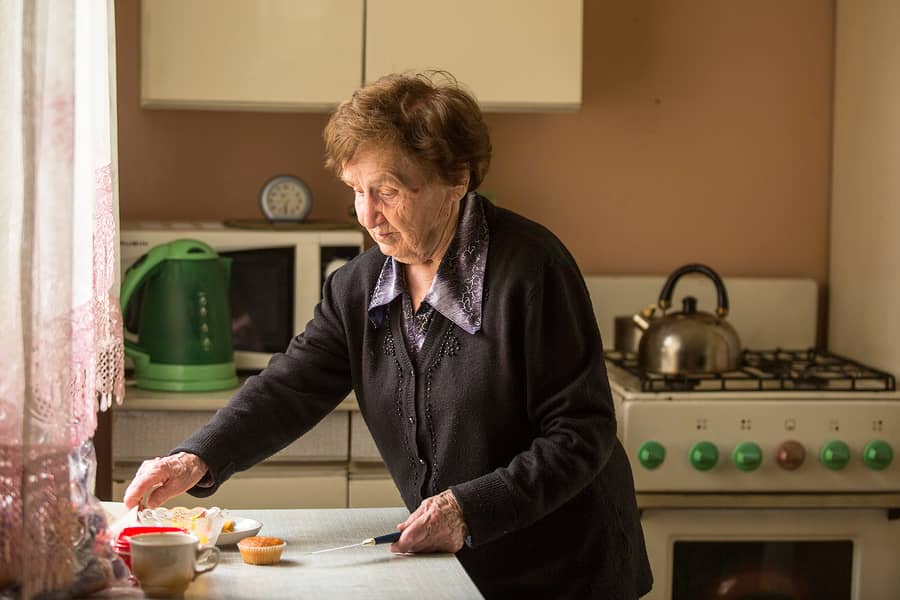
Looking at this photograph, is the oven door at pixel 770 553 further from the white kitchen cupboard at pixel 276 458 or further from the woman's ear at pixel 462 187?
the woman's ear at pixel 462 187

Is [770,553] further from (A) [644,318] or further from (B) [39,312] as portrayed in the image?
(B) [39,312]

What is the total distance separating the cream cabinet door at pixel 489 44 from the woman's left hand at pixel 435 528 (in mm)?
1387

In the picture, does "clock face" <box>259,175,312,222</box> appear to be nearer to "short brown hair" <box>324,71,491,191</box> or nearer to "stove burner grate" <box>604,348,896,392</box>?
"stove burner grate" <box>604,348,896,392</box>

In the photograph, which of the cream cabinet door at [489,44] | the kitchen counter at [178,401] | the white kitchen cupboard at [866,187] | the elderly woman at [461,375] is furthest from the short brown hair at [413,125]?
the white kitchen cupboard at [866,187]

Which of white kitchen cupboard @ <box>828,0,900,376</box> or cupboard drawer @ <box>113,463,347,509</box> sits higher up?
white kitchen cupboard @ <box>828,0,900,376</box>

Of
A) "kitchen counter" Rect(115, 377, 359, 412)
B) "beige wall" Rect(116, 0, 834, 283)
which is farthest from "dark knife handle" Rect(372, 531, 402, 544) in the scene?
"beige wall" Rect(116, 0, 834, 283)

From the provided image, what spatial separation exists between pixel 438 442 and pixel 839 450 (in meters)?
1.12

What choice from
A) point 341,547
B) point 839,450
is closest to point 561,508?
point 341,547

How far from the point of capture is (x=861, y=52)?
291 cm

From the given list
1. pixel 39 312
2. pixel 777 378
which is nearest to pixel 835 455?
pixel 777 378

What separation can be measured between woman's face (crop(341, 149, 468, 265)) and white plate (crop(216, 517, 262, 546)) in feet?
1.31

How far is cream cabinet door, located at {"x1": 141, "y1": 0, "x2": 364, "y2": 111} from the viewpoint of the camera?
258cm

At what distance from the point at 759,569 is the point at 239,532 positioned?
138cm

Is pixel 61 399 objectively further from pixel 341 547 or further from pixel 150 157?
pixel 150 157
